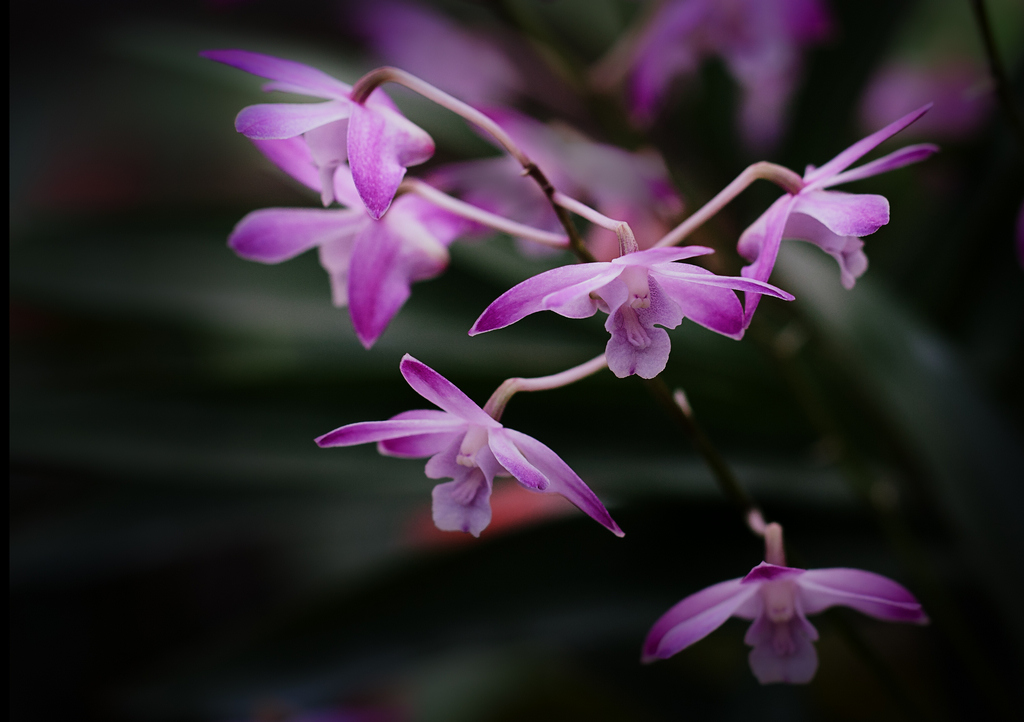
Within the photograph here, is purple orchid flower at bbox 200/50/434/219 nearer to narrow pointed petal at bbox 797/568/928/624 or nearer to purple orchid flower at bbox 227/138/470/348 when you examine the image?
purple orchid flower at bbox 227/138/470/348

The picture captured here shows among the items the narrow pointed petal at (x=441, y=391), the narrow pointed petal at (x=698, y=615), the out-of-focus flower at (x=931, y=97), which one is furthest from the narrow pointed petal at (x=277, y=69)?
the out-of-focus flower at (x=931, y=97)

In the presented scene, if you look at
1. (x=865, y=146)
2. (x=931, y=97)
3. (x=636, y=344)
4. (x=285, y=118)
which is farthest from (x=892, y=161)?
(x=931, y=97)

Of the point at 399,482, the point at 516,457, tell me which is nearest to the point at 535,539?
the point at 399,482

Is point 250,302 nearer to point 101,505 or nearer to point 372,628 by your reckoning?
point 101,505

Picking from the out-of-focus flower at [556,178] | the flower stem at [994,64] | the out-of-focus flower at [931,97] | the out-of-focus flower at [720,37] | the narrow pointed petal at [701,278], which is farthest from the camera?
the out-of-focus flower at [931,97]

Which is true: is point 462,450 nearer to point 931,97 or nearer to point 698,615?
point 698,615

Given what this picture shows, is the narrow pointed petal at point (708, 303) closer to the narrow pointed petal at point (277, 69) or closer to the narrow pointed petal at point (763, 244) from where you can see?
the narrow pointed petal at point (763, 244)
